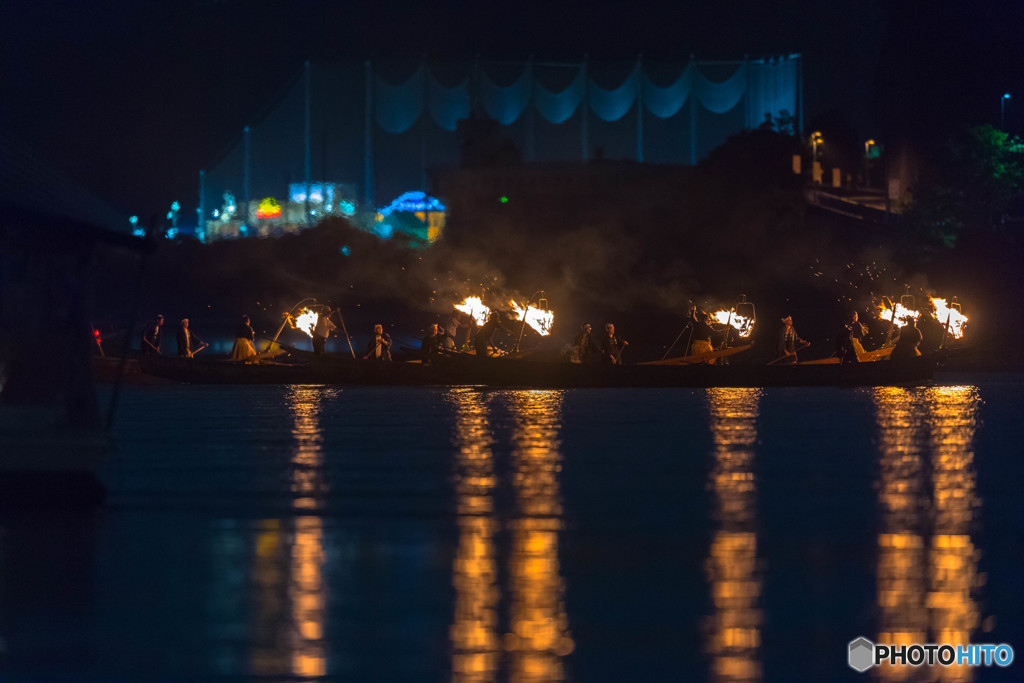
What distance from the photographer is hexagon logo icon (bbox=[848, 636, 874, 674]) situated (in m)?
5.59

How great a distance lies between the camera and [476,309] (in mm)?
33312

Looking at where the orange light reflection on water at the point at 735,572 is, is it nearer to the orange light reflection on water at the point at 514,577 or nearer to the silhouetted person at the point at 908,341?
the orange light reflection on water at the point at 514,577

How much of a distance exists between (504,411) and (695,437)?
5807 mm

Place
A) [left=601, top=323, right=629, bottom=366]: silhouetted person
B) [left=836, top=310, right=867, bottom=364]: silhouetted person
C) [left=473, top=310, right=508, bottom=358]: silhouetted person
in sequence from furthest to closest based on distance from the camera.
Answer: [left=473, top=310, right=508, bottom=358]: silhouetted person → [left=601, top=323, right=629, bottom=366]: silhouetted person → [left=836, top=310, right=867, bottom=364]: silhouetted person

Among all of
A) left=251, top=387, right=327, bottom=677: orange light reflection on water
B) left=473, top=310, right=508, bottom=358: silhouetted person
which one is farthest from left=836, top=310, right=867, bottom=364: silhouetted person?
left=251, top=387, right=327, bottom=677: orange light reflection on water

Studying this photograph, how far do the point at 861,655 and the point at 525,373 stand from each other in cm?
2293

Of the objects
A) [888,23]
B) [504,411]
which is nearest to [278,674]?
[504,411]

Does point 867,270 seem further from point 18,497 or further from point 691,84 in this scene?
point 18,497

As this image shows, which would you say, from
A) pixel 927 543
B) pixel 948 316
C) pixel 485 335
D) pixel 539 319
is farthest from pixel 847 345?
pixel 927 543

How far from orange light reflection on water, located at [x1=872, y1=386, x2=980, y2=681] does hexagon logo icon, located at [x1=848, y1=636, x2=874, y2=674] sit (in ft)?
0.22

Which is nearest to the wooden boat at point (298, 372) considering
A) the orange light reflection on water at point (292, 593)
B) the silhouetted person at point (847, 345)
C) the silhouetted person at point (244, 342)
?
the silhouetted person at point (244, 342)

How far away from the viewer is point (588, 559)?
7.98 meters

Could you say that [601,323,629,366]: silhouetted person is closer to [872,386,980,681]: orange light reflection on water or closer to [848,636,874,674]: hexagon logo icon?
[872,386,980,681]: orange light reflection on water

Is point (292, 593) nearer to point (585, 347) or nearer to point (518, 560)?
point (518, 560)
